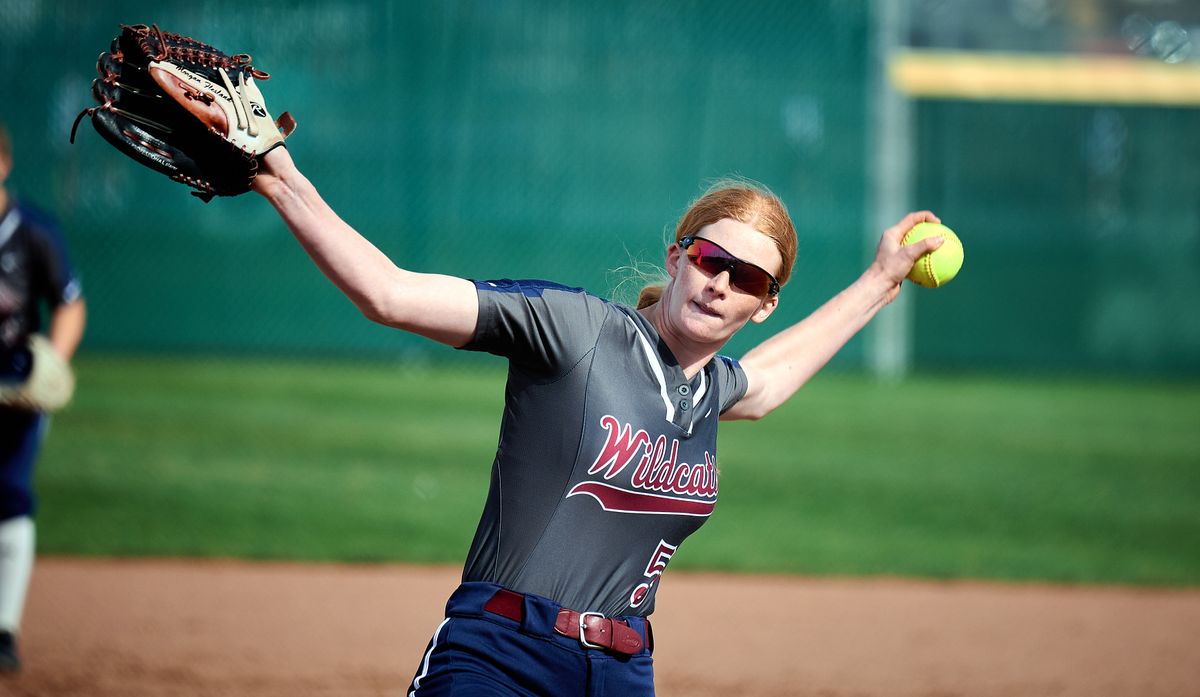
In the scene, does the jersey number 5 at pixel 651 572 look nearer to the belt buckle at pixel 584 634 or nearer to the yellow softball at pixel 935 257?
the belt buckle at pixel 584 634

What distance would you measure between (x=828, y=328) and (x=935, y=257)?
280 mm

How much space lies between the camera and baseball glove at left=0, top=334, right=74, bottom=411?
432 cm

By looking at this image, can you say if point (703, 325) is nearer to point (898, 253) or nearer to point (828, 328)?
point (828, 328)

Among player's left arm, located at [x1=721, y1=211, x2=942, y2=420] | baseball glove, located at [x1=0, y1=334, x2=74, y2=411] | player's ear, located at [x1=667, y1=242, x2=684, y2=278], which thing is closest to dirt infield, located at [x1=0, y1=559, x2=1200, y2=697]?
baseball glove, located at [x1=0, y1=334, x2=74, y2=411]

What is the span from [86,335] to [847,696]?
32.0 feet

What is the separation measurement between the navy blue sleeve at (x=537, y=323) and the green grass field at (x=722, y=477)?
4.25 m

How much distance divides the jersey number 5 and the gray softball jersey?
2 centimetres

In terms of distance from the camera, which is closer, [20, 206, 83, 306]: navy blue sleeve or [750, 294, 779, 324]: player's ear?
[750, 294, 779, 324]: player's ear

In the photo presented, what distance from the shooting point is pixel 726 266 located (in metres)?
2.38

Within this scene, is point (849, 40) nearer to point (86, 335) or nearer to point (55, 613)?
point (86, 335)

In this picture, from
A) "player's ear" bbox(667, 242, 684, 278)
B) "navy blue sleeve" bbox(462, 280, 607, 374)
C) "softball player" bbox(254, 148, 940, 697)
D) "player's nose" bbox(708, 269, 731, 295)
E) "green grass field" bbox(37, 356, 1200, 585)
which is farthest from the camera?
"green grass field" bbox(37, 356, 1200, 585)

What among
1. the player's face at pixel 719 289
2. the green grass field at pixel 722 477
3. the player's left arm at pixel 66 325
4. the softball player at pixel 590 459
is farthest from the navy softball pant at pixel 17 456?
the player's face at pixel 719 289

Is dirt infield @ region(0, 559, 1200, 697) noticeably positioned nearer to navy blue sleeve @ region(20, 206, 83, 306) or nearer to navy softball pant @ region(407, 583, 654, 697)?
navy blue sleeve @ region(20, 206, 83, 306)

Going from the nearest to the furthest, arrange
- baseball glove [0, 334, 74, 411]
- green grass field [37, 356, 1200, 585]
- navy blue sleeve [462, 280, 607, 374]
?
navy blue sleeve [462, 280, 607, 374], baseball glove [0, 334, 74, 411], green grass field [37, 356, 1200, 585]
